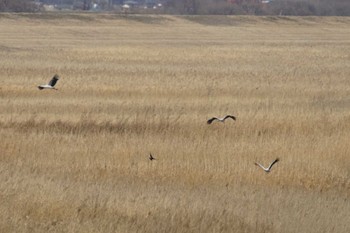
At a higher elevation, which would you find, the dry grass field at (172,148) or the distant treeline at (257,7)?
the dry grass field at (172,148)

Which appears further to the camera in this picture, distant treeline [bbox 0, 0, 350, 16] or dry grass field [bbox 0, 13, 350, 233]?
distant treeline [bbox 0, 0, 350, 16]

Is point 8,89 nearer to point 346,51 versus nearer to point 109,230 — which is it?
point 109,230

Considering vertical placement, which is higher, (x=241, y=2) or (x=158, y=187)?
(x=158, y=187)

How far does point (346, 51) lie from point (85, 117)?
2844cm

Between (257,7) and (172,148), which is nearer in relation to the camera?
(172,148)

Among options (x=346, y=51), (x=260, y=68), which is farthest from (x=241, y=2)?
(x=260, y=68)

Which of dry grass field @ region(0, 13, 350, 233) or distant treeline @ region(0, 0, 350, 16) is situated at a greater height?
dry grass field @ region(0, 13, 350, 233)

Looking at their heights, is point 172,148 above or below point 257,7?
above

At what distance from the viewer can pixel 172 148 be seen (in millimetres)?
13773

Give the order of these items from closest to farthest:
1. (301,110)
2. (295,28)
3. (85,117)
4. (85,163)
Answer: (85,163)
(85,117)
(301,110)
(295,28)

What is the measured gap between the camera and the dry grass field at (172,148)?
31.2 ft

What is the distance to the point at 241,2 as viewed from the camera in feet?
325

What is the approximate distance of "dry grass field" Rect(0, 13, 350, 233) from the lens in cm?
951

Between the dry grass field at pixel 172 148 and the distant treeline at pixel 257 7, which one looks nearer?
the dry grass field at pixel 172 148
